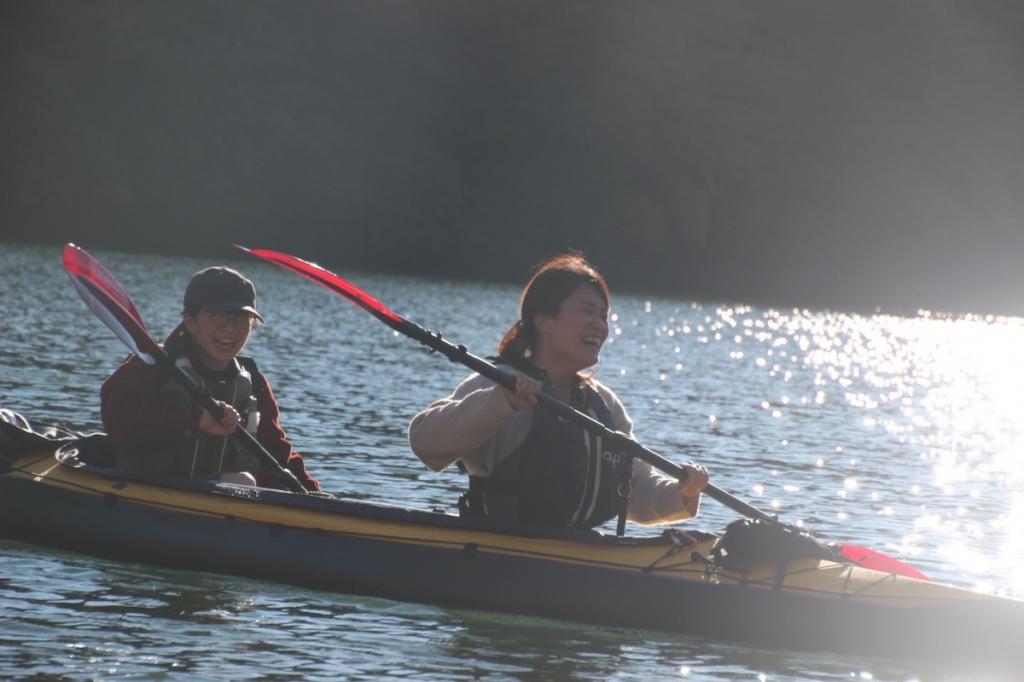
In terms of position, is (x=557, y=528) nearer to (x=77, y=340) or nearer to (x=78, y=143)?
(x=77, y=340)

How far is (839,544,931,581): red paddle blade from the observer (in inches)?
320

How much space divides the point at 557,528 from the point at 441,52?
9919 cm

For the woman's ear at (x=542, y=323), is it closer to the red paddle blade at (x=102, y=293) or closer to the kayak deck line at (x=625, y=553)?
the kayak deck line at (x=625, y=553)

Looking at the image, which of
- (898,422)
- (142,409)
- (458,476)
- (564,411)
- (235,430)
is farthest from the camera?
(898,422)

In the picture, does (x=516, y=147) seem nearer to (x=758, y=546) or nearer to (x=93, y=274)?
(x=93, y=274)

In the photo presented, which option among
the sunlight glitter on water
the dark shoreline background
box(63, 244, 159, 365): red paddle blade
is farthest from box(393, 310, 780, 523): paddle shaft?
the dark shoreline background

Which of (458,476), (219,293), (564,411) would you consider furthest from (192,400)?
(458,476)

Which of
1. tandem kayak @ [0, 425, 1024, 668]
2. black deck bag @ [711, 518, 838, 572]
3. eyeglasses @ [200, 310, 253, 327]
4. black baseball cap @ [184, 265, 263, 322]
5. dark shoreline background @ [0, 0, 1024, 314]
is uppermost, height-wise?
dark shoreline background @ [0, 0, 1024, 314]

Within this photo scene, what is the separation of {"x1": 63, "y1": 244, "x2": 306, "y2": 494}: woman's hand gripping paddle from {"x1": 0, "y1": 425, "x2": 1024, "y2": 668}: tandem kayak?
373mm

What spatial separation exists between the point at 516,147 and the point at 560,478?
91.0 metres

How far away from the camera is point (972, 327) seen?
80.6m

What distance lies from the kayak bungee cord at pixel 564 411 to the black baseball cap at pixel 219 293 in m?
0.21

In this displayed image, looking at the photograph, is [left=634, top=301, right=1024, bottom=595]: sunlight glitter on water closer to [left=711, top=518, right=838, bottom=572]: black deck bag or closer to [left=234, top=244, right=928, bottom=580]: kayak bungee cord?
[left=234, top=244, right=928, bottom=580]: kayak bungee cord

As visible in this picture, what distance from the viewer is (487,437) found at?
7.12 meters
